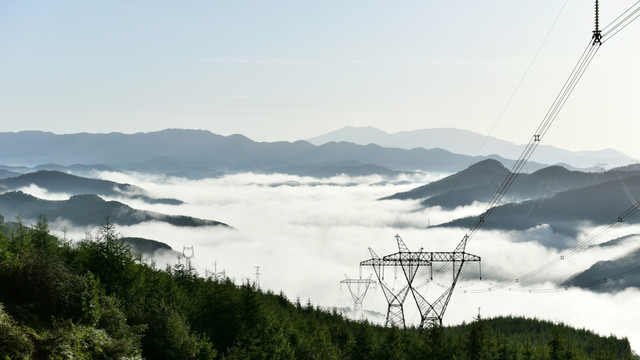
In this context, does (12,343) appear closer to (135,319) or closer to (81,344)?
(81,344)

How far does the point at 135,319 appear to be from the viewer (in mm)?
56125

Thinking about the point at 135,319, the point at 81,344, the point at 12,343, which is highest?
the point at 12,343

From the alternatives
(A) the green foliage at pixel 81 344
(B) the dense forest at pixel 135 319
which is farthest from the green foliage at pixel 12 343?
(A) the green foliage at pixel 81 344

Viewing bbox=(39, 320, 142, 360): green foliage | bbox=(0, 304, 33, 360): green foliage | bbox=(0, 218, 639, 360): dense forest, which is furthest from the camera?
bbox=(0, 218, 639, 360): dense forest

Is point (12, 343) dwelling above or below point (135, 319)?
above

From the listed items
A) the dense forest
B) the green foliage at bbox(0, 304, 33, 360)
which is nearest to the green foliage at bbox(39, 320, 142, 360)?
the dense forest

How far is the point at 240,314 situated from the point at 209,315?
4885 mm

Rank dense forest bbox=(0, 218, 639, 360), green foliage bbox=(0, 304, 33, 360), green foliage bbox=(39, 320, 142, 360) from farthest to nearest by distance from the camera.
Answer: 1. dense forest bbox=(0, 218, 639, 360)
2. green foliage bbox=(39, 320, 142, 360)
3. green foliage bbox=(0, 304, 33, 360)

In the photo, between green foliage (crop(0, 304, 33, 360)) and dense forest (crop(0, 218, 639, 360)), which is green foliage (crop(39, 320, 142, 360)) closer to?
dense forest (crop(0, 218, 639, 360))

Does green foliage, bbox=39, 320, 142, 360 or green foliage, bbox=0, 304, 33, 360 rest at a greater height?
green foliage, bbox=0, 304, 33, 360

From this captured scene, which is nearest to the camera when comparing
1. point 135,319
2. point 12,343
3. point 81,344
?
point 12,343

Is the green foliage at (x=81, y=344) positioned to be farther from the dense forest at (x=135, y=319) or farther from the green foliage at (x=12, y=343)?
the green foliage at (x=12, y=343)

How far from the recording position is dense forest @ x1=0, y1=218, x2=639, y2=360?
38.3 m

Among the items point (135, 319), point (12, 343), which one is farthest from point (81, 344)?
point (135, 319)
